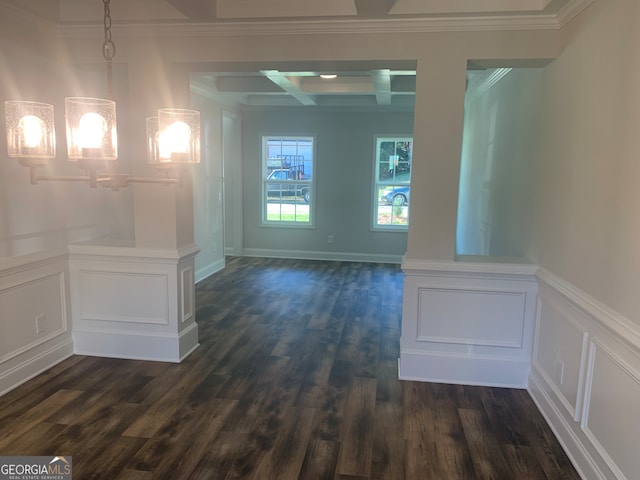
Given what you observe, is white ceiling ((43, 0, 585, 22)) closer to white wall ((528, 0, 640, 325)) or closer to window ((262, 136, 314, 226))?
white wall ((528, 0, 640, 325))

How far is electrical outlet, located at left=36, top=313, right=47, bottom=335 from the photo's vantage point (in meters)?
3.19

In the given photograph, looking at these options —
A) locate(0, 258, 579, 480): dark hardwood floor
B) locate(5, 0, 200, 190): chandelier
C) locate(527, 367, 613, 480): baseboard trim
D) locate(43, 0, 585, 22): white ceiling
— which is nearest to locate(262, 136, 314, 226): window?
locate(0, 258, 579, 480): dark hardwood floor

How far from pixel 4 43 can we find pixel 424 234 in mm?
2988

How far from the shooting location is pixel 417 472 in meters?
2.24

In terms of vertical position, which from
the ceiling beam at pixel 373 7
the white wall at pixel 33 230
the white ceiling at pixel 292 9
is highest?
the white ceiling at pixel 292 9

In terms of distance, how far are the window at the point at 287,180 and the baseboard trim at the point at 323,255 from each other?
1.63ft

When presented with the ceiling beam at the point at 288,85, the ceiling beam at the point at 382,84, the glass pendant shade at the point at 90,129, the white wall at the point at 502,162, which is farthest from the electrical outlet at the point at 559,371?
the ceiling beam at the point at 288,85

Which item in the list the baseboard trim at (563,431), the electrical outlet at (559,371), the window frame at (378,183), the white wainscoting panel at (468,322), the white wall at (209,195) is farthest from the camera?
the window frame at (378,183)

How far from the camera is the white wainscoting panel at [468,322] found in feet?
10.1

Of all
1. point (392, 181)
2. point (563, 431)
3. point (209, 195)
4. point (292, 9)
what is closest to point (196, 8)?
point (292, 9)

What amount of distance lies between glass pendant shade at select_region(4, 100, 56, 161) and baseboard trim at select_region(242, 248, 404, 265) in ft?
19.6

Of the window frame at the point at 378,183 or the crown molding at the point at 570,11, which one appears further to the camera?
the window frame at the point at 378,183

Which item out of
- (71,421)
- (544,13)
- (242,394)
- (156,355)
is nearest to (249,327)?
(156,355)

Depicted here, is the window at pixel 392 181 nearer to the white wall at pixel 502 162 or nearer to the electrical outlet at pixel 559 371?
the white wall at pixel 502 162
